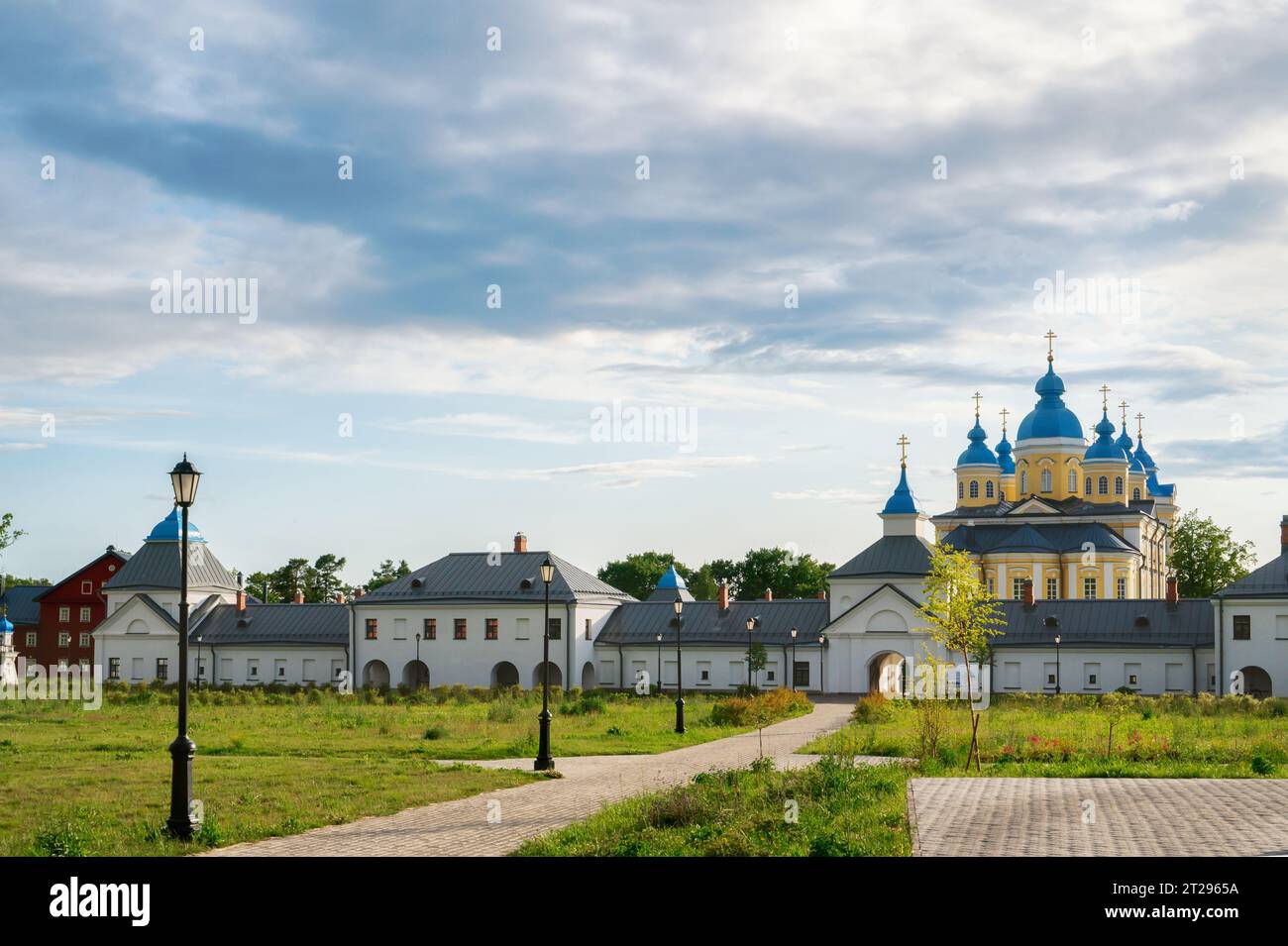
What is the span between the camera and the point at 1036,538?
233 feet

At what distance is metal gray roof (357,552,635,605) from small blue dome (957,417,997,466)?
1133 inches

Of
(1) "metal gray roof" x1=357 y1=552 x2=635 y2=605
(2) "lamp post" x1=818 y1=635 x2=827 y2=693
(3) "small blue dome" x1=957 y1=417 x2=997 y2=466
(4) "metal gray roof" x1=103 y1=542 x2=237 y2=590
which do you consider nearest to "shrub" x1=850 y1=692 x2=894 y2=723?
(2) "lamp post" x1=818 y1=635 x2=827 y2=693

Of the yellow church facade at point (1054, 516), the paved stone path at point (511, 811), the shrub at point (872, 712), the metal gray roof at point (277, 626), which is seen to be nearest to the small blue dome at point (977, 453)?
the yellow church facade at point (1054, 516)

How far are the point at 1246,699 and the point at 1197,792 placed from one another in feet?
76.3

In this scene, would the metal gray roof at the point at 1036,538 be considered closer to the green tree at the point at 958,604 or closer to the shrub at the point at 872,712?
the shrub at the point at 872,712

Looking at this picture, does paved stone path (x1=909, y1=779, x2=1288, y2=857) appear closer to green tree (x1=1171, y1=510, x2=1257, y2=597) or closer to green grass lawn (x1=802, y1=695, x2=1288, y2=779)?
green grass lawn (x1=802, y1=695, x2=1288, y2=779)

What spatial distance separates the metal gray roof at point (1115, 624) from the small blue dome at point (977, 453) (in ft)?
83.6

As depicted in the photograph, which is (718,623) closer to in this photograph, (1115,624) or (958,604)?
(1115,624)

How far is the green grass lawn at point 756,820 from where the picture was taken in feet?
40.8

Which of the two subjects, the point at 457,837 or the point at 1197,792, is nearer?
the point at 457,837

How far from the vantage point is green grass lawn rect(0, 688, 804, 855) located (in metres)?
15.0
